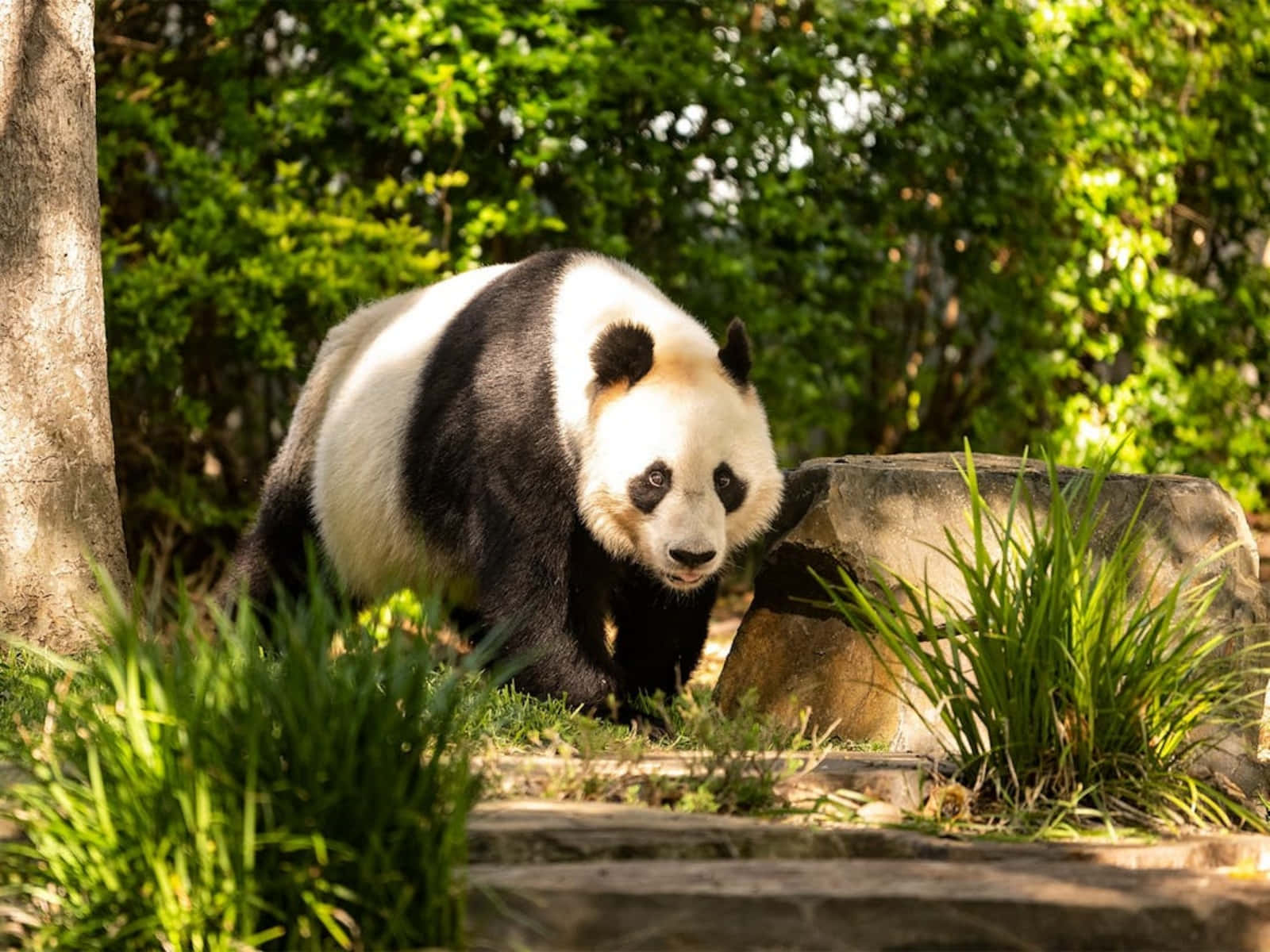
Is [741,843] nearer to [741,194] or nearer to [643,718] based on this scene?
[643,718]

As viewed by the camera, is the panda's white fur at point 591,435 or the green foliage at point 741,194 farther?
the green foliage at point 741,194

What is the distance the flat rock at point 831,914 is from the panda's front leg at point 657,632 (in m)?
2.32

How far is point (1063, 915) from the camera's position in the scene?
287 cm

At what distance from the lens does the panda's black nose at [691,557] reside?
4.71m

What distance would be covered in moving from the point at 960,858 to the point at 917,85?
18.6ft

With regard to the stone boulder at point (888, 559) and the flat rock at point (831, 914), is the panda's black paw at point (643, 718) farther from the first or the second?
the flat rock at point (831, 914)

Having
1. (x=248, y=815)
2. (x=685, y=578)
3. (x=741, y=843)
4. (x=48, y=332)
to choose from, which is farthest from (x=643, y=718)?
(x=248, y=815)

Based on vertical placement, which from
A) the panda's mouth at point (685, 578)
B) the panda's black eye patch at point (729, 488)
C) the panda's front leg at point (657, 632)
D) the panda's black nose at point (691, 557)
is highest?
the panda's black eye patch at point (729, 488)

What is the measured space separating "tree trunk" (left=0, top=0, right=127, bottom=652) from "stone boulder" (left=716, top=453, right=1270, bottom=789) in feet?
6.88

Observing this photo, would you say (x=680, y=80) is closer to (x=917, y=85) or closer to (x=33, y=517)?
(x=917, y=85)

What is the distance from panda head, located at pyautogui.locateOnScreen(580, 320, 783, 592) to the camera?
4770 millimetres

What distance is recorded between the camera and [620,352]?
477 centimetres

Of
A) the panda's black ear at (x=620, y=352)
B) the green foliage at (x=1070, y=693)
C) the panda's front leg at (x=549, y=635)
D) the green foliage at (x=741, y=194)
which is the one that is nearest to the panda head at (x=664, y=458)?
the panda's black ear at (x=620, y=352)

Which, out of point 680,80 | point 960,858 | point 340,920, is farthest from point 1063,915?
point 680,80
